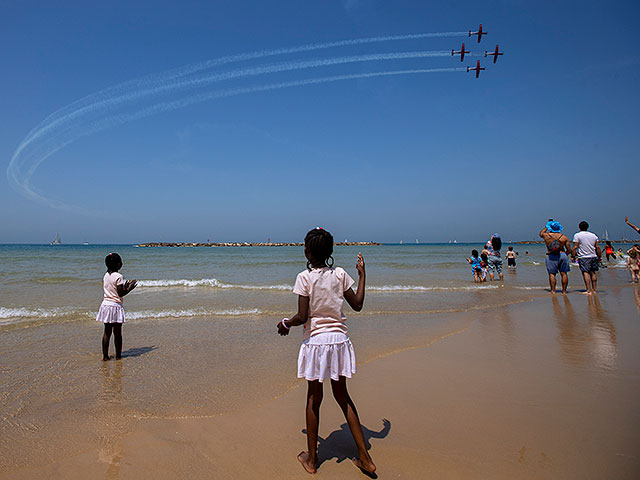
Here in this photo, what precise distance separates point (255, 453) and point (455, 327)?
5.41 m

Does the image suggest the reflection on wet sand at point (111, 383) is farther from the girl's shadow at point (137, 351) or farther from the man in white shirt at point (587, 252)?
the man in white shirt at point (587, 252)

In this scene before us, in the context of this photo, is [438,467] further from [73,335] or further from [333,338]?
[73,335]

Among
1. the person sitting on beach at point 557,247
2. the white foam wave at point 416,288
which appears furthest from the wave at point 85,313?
the person sitting on beach at point 557,247

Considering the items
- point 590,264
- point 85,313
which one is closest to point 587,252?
point 590,264

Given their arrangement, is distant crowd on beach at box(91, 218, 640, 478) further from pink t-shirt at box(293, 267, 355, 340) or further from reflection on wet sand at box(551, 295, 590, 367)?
reflection on wet sand at box(551, 295, 590, 367)

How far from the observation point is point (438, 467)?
8.99ft

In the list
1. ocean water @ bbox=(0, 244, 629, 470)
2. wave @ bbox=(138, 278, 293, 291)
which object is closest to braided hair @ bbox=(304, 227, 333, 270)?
ocean water @ bbox=(0, 244, 629, 470)

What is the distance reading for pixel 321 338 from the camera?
2.81 meters

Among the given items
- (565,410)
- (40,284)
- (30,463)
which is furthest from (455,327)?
(40,284)

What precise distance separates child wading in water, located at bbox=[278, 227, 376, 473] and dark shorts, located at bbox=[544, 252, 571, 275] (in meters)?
11.2

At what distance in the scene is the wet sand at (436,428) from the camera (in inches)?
109

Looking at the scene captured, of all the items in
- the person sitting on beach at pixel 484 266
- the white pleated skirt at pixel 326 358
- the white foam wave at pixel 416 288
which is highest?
the white pleated skirt at pixel 326 358

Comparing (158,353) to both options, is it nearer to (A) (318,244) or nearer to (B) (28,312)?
(A) (318,244)

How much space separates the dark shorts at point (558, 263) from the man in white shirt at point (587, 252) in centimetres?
30
